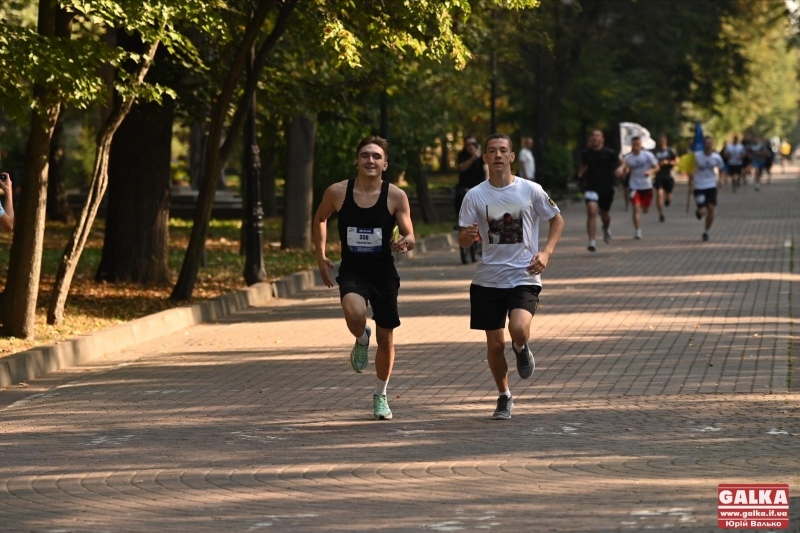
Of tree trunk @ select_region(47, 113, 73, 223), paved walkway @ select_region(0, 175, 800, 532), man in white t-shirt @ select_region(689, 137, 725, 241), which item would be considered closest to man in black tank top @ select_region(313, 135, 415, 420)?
paved walkway @ select_region(0, 175, 800, 532)

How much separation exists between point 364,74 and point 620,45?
31700 millimetres

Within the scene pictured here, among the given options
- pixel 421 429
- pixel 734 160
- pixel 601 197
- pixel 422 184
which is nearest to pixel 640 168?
pixel 601 197

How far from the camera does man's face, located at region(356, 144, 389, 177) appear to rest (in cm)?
945

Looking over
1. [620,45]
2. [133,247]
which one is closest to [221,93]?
[133,247]

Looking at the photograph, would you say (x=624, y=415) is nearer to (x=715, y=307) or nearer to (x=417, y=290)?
(x=715, y=307)

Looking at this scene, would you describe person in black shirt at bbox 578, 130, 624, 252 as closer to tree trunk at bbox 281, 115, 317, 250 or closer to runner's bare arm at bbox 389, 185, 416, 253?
tree trunk at bbox 281, 115, 317, 250

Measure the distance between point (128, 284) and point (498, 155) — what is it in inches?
399

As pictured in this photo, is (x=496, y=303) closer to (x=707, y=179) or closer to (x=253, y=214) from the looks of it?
(x=253, y=214)

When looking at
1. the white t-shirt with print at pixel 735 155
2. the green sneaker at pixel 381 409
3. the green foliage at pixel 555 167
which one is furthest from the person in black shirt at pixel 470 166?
the white t-shirt with print at pixel 735 155

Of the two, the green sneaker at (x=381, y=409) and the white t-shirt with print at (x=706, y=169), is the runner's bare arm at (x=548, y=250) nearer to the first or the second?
the green sneaker at (x=381, y=409)

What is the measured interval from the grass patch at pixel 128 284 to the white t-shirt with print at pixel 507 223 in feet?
16.0

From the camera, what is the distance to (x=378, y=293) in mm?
9656

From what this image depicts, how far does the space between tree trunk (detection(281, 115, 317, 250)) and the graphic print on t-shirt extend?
50.8ft

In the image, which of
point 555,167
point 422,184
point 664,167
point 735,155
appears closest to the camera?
point 422,184
